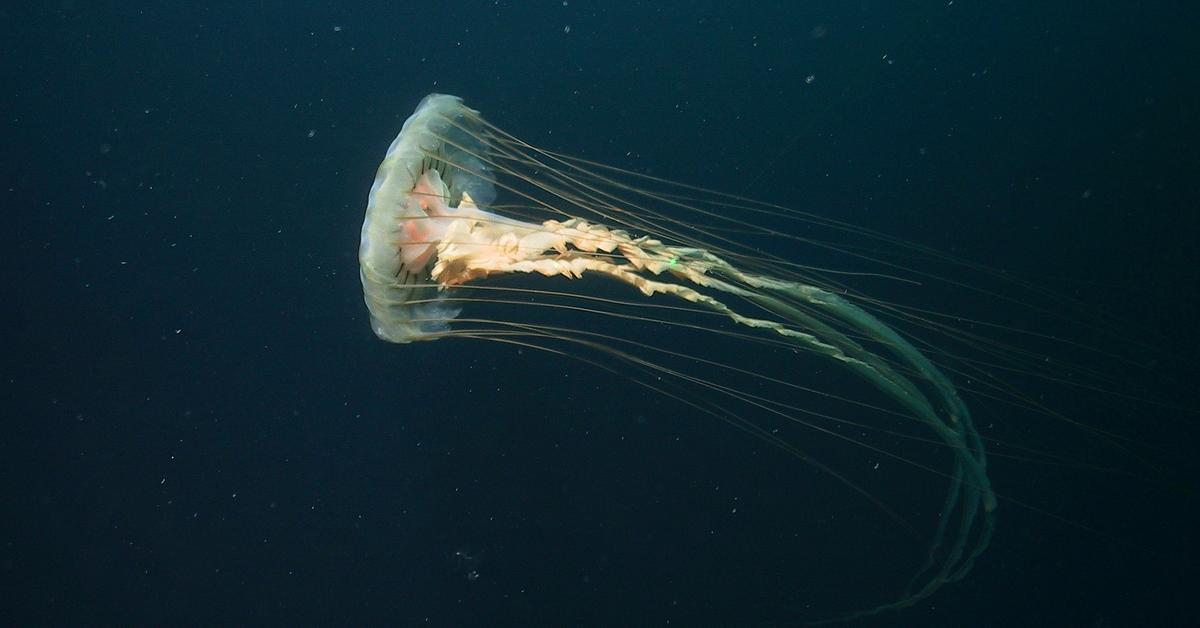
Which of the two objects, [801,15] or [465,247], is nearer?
[465,247]

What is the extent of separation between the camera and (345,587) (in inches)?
184

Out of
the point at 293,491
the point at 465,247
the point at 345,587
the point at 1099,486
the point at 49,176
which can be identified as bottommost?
the point at 345,587

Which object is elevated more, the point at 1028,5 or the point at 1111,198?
the point at 1028,5

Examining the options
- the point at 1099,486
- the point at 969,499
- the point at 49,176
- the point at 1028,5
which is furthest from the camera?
the point at 1099,486

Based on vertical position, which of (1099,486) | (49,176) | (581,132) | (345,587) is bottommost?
(345,587)

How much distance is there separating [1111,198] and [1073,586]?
291cm

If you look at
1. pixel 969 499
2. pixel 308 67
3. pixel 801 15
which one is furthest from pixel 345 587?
pixel 801 15

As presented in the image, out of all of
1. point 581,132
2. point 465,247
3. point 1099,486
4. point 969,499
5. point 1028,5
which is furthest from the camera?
point 1099,486

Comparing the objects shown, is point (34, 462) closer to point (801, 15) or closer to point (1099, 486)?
point (801, 15)

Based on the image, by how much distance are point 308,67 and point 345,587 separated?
3370 mm

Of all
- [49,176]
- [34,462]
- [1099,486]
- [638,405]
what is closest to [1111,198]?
[1099,486]

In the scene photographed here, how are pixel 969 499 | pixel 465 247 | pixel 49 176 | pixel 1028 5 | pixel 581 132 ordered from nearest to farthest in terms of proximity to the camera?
pixel 465 247, pixel 969 499, pixel 49 176, pixel 581 132, pixel 1028 5

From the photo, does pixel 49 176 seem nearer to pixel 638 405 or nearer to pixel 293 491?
pixel 293 491

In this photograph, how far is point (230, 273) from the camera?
4.12 metres
